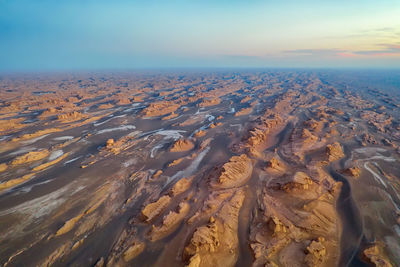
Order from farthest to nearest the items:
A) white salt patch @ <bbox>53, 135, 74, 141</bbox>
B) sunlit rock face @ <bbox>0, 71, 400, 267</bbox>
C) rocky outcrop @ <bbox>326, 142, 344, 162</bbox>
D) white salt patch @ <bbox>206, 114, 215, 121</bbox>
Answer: white salt patch @ <bbox>206, 114, 215, 121</bbox>, white salt patch @ <bbox>53, 135, 74, 141</bbox>, rocky outcrop @ <bbox>326, 142, 344, 162</bbox>, sunlit rock face @ <bbox>0, 71, 400, 267</bbox>

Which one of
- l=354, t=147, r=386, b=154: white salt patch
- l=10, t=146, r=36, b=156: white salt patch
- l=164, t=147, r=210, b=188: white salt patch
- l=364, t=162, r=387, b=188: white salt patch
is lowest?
l=354, t=147, r=386, b=154: white salt patch

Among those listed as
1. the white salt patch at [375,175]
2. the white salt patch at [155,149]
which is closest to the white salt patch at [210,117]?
the white salt patch at [155,149]

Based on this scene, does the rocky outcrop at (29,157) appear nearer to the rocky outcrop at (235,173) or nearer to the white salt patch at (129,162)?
the white salt patch at (129,162)

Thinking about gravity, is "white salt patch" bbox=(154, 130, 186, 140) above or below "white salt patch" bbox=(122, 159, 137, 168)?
below

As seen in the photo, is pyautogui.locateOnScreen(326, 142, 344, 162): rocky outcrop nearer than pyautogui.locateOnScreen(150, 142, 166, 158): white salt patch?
Yes

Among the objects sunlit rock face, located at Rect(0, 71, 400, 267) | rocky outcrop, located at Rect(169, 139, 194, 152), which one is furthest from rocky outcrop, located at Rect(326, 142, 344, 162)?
rocky outcrop, located at Rect(169, 139, 194, 152)

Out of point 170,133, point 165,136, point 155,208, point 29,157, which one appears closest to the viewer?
point 155,208

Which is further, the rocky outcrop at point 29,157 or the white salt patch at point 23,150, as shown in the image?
the white salt patch at point 23,150

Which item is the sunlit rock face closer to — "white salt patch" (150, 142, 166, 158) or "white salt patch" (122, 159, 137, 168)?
"white salt patch" (122, 159, 137, 168)

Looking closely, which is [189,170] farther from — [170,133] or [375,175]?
[375,175]

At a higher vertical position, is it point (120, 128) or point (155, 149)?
point (120, 128)

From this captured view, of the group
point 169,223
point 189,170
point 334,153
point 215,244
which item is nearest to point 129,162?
point 189,170

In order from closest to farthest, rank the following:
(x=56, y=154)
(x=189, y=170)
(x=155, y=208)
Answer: (x=155, y=208), (x=189, y=170), (x=56, y=154)
